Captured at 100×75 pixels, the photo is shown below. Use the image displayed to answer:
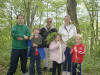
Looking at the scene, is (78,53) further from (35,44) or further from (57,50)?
(35,44)

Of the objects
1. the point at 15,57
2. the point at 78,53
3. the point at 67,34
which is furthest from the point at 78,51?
the point at 15,57

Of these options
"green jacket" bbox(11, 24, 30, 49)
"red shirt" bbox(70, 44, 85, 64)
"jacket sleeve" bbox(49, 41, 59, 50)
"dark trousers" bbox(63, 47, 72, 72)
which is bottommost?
"dark trousers" bbox(63, 47, 72, 72)

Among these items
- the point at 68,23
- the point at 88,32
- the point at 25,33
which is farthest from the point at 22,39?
the point at 88,32

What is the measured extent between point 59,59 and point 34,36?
1.01 m

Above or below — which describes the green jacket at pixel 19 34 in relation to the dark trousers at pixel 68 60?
above

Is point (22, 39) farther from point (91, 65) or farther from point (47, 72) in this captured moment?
point (91, 65)

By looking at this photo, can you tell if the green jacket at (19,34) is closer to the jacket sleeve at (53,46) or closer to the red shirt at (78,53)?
the jacket sleeve at (53,46)

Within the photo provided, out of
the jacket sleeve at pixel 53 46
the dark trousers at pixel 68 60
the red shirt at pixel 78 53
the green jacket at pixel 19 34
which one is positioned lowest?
the dark trousers at pixel 68 60

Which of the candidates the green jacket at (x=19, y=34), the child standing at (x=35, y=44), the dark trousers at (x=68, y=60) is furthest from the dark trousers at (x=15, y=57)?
the dark trousers at (x=68, y=60)

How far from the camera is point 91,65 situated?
5.91 metres

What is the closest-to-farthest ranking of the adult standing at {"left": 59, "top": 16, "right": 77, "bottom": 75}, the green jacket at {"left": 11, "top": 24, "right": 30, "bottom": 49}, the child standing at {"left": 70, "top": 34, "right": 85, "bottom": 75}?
the child standing at {"left": 70, "top": 34, "right": 85, "bottom": 75}
the green jacket at {"left": 11, "top": 24, "right": 30, "bottom": 49}
the adult standing at {"left": 59, "top": 16, "right": 77, "bottom": 75}

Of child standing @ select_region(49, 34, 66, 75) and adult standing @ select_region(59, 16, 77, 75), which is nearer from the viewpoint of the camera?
child standing @ select_region(49, 34, 66, 75)

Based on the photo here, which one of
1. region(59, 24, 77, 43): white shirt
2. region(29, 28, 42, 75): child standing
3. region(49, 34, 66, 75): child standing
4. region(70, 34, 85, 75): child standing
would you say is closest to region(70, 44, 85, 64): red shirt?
region(70, 34, 85, 75): child standing

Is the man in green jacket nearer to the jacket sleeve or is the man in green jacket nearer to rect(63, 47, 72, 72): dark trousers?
the jacket sleeve
